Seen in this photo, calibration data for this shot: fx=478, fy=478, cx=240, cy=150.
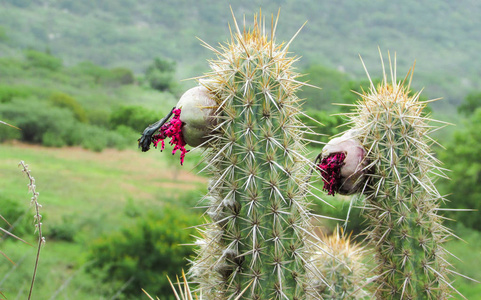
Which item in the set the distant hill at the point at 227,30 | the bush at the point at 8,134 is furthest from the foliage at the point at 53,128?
the distant hill at the point at 227,30

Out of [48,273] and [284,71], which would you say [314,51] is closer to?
[48,273]

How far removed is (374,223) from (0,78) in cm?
1496

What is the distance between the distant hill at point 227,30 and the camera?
57.7 feet

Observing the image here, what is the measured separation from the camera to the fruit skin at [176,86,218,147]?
2.28 meters

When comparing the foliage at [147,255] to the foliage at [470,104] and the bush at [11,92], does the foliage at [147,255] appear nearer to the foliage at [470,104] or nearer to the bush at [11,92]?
the bush at [11,92]

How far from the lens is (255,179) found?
224 cm

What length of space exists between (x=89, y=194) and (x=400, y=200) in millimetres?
13052

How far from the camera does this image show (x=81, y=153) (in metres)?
14.0

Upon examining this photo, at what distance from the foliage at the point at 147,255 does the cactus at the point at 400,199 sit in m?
6.87

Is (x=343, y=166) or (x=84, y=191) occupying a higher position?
(x=343, y=166)

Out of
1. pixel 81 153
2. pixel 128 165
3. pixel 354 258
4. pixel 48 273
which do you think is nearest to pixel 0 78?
pixel 81 153

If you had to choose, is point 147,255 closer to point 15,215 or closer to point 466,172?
point 15,215

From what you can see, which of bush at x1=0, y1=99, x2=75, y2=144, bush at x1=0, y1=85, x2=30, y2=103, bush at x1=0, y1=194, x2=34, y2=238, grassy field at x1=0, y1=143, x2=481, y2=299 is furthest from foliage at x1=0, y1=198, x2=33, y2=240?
bush at x1=0, y1=85, x2=30, y2=103

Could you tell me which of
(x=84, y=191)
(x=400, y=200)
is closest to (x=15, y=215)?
(x=84, y=191)
